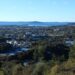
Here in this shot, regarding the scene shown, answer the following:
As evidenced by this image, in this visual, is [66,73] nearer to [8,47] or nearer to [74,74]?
[74,74]

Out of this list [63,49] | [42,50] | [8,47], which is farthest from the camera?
[8,47]

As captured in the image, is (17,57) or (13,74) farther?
(17,57)

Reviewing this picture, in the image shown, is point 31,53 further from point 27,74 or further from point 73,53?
point 27,74

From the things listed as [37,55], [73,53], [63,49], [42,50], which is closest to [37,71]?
[73,53]

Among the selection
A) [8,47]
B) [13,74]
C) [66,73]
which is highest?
[66,73]

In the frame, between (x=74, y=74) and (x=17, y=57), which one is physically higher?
(x=74, y=74)

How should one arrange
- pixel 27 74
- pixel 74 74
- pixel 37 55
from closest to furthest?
pixel 74 74 < pixel 27 74 < pixel 37 55

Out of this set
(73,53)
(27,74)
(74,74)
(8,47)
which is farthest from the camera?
(8,47)


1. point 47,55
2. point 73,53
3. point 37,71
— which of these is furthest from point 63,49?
→ point 37,71

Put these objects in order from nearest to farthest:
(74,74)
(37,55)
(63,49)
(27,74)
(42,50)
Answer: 1. (74,74)
2. (27,74)
3. (37,55)
4. (42,50)
5. (63,49)
